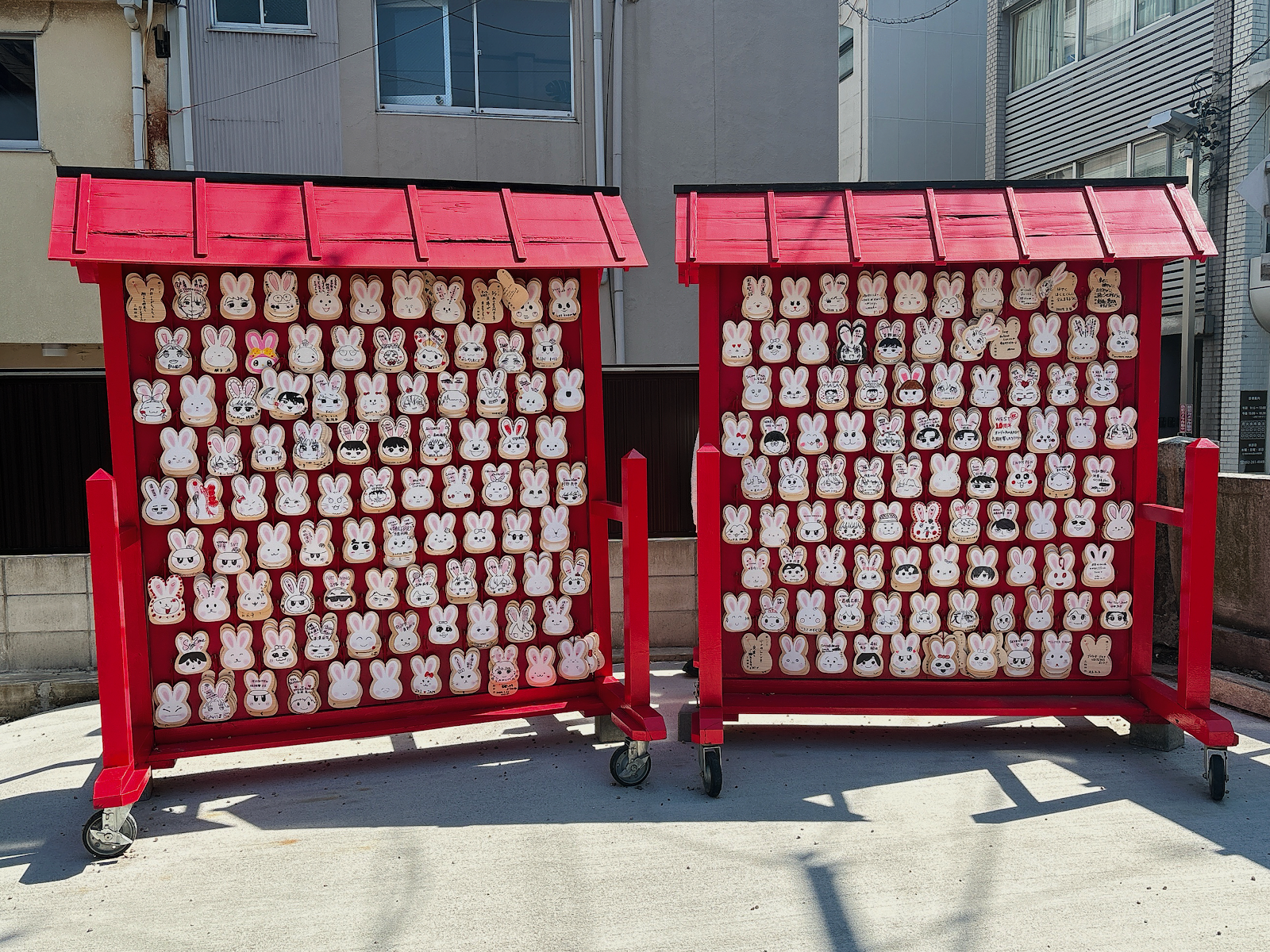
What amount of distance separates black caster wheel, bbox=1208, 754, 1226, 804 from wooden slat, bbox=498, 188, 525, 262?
397 centimetres

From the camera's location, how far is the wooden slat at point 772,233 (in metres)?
4.56

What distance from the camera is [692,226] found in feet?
15.3

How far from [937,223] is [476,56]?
277 inches

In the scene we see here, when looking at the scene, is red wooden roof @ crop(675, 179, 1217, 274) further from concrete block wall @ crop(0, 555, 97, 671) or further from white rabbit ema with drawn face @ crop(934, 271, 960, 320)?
concrete block wall @ crop(0, 555, 97, 671)

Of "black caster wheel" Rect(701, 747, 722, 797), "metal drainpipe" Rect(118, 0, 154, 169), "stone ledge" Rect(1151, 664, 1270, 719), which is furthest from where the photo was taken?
"metal drainpipe" Rect(118, 0, 154, 169)

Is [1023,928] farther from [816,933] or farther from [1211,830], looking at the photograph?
[1211,830]

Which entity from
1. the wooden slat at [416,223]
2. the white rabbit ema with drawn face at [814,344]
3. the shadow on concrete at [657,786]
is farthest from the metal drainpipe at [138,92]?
the white rabbit ema with drawn face at [814,344]

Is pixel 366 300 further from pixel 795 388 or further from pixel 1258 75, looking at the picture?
pixel 1258 75

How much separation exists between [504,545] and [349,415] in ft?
3.40

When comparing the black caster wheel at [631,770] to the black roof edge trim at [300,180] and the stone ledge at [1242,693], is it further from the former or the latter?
the stone ledge at [1242,693]

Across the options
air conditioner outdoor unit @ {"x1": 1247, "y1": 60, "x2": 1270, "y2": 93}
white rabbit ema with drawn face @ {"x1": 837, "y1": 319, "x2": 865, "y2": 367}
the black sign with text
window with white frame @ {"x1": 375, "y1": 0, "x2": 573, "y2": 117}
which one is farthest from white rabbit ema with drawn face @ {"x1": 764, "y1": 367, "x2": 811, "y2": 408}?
air conditioner outdoor unit @ {"x1": 1247, "y1": 60, "x2": 1270, "y2": 93}

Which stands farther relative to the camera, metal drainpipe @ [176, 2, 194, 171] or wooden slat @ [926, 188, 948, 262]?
metal drainpipe @ [176, 2, 194, 171]

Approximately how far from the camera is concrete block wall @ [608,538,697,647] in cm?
692

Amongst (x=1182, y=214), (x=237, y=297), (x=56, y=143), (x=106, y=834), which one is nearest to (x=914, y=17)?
(x=56, y=143)
